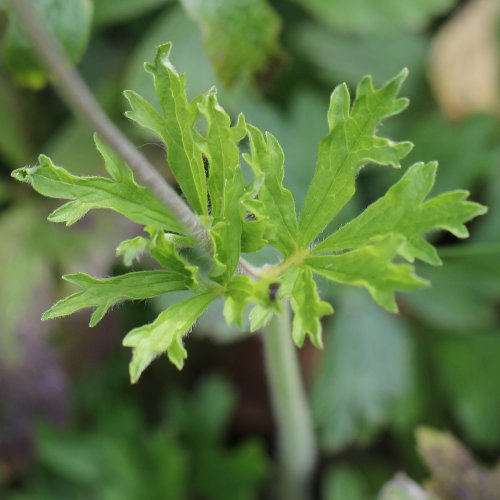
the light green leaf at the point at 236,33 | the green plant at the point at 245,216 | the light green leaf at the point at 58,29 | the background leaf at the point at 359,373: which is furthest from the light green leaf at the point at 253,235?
the background leaf at the point at 359,373

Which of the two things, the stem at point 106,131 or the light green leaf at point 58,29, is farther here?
the light green leaf at point 58,29

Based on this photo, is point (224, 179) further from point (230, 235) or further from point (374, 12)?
point (374, 12)

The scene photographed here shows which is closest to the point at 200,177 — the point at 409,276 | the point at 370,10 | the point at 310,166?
the point at 409,276

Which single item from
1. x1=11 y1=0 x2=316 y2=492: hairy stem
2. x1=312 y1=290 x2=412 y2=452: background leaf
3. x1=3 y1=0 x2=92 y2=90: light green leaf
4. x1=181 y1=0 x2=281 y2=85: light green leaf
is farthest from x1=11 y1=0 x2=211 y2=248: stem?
x1=312 y1=290 x2=412 y2=452: background leaf

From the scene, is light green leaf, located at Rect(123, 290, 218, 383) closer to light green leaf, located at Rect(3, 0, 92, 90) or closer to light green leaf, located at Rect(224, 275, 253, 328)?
light green leaf, located at Rect(224, 275, 253, 328)

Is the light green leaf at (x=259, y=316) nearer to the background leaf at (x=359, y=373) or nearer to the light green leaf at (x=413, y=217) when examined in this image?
the light green leaf at (x=413, y=217)

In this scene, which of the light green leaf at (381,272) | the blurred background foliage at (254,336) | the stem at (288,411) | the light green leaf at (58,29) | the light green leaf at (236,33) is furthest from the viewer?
the blurred background foliage at (254,336)

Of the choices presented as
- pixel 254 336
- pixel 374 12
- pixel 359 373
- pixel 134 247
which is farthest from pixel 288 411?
pixel 374 12
